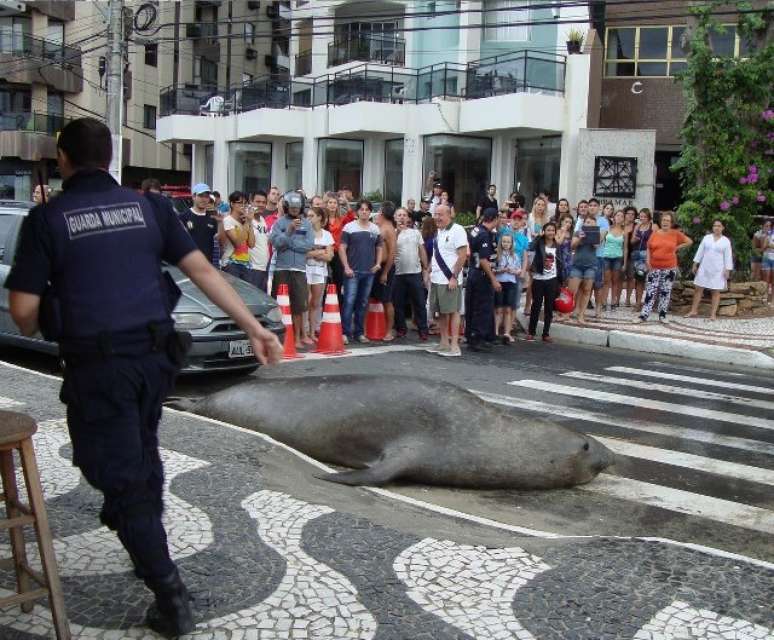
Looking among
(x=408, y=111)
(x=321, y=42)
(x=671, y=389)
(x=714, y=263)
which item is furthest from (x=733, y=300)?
(x=321, y=42)

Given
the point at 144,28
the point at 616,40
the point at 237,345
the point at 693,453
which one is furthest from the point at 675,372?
the point at 616,40

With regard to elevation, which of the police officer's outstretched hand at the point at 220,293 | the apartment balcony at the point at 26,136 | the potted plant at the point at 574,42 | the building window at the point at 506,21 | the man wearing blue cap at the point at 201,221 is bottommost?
the police officer's outstretched hand at the point at 220,293

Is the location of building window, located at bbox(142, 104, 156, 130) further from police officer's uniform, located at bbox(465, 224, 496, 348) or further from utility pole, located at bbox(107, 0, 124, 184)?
police officer's uniform, located at bbox(465, 224, 496, 348)

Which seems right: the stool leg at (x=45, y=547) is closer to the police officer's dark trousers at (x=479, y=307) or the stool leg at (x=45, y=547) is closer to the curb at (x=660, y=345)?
the police officer's dark trousers at (x=479, y=307)

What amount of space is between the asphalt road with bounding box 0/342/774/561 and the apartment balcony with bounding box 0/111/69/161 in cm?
3757

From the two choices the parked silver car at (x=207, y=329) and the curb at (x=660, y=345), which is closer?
the parked silver car at (x=207, y=329)

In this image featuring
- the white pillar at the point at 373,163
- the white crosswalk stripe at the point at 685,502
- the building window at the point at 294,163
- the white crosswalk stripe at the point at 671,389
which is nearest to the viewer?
the white crosswalk stripe at the point at 685,502

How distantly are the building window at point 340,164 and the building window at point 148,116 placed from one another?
20.1m

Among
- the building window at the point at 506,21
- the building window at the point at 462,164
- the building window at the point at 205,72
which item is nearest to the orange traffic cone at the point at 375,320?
the building window at the point at 462,164

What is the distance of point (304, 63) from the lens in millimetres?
37594

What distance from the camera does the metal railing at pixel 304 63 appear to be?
36.9 meters

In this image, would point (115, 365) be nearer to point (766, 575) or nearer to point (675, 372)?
point (766, 575)

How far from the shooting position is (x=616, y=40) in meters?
29.1

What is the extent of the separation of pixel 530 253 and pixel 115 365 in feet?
36.3
